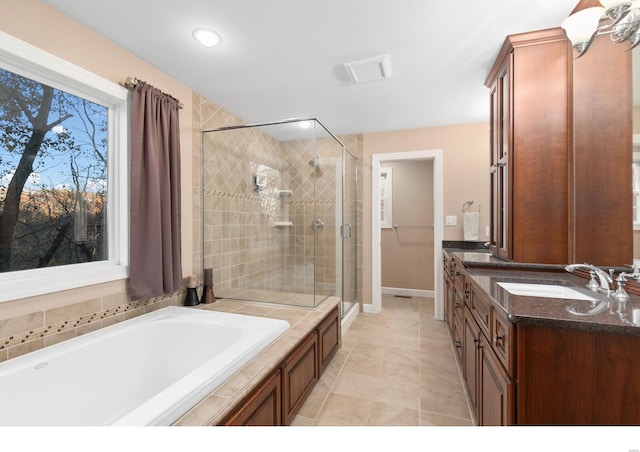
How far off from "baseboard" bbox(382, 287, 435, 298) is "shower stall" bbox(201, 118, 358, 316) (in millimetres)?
1371

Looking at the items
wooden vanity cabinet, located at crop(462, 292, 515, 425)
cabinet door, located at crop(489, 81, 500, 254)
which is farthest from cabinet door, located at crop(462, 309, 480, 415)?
cabinet door, located at crop(489, 81, 500, 254)

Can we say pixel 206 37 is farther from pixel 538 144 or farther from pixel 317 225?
pixel 538 144

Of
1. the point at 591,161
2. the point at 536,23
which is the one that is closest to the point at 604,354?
the point at 591,161

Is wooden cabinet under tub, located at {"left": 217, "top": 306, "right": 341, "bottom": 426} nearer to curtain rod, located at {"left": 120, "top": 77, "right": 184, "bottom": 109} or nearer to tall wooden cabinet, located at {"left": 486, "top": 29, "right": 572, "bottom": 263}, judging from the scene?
tall wooden cabinet, located at {"left": 486, "top": 29, "right": 572, "bottom": 263}

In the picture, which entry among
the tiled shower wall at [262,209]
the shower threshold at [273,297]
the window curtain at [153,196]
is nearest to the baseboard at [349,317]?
the tiled shower wall at [262,209]

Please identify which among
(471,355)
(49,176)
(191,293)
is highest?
(49,176)

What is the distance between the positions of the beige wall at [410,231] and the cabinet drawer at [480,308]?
2738 mm

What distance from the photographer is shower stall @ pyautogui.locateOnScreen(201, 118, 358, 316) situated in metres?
2.62

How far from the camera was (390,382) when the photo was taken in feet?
6.97

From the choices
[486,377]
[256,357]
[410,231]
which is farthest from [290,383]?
[410,231]

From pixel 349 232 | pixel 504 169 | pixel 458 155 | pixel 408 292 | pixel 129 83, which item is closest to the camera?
pixel 129 83

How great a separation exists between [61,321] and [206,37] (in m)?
1.83

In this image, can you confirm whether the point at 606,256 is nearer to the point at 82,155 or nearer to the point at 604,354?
the point at 604,354

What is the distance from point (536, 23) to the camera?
5.27ft
